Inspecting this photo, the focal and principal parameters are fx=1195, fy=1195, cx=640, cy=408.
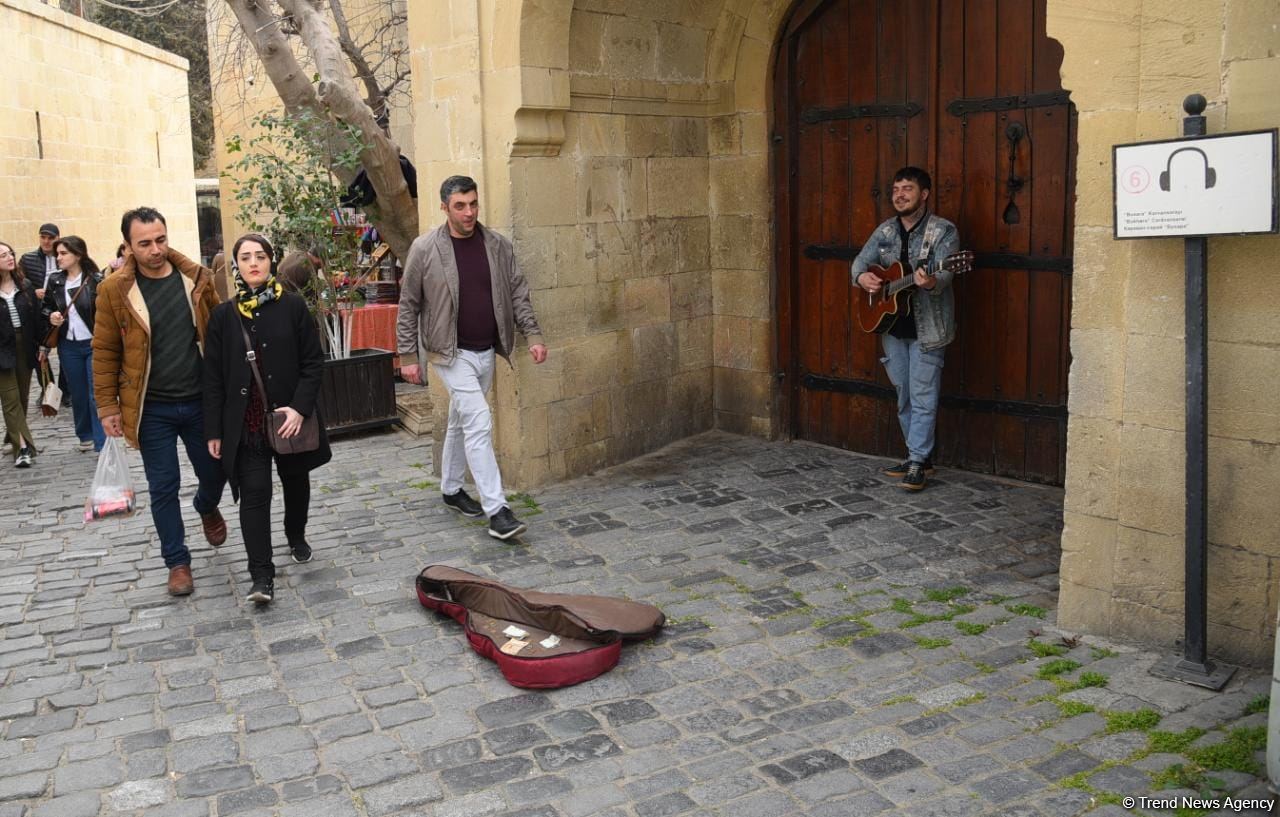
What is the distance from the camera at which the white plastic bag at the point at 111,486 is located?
→ 18.4 ft

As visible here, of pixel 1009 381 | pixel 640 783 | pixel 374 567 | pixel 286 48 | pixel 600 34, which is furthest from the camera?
pixel 286 48

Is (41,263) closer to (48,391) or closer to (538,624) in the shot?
(48,391)

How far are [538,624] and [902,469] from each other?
3.13m

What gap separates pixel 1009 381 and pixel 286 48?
613 cm

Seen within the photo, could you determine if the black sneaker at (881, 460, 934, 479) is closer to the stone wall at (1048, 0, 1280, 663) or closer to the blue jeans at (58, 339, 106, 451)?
the stone wall at (1048, 0, 1280, 663)

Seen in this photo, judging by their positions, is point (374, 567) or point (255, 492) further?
point (374, 567)

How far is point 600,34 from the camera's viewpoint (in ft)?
24.2

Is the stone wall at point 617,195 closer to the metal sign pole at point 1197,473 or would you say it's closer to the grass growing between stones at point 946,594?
the grass growing between stones at point 946,594

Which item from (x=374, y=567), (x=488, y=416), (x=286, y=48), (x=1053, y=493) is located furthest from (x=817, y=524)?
(x=286, y=48)

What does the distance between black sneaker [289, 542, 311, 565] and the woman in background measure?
341 cm

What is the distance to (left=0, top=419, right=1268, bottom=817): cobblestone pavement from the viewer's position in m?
3.70

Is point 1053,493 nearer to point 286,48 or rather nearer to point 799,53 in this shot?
point 799,53

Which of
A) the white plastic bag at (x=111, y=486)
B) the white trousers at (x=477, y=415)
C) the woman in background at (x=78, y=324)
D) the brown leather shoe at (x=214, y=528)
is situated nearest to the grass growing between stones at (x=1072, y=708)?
the white trousers at (x=477, y=415)

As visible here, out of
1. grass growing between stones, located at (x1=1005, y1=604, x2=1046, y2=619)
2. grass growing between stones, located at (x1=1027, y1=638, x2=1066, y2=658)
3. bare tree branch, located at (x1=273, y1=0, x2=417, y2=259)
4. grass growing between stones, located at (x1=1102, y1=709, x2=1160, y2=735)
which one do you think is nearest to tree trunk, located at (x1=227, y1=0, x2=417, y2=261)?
bare tree branch, located at (x1=273, y1=0, x2=417, y2=259)
